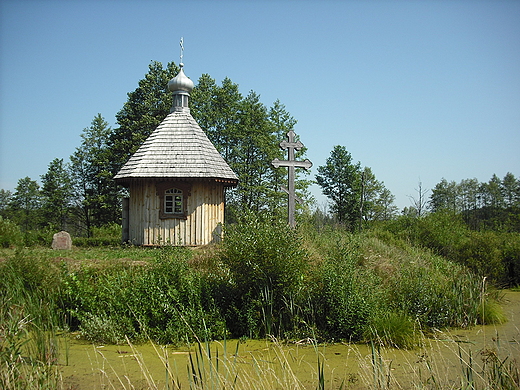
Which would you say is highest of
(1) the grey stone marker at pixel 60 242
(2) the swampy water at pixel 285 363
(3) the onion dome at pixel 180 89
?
(3) the onion dome at pixel 180 89

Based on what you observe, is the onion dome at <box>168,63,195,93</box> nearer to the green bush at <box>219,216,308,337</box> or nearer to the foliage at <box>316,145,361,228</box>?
the green bush at <box>219,216,308,337</box>

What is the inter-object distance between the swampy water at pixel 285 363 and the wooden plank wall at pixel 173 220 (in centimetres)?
810

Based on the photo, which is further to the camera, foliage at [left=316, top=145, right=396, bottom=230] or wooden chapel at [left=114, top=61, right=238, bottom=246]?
foliage at [left=316, top=145, right=396, bottom=230]

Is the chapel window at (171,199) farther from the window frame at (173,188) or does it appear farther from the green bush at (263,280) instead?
the green bush at (263,280)

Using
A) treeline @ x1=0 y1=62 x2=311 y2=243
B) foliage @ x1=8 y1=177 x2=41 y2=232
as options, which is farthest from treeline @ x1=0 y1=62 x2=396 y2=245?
foliage @ x1=8 y1=177 x2=41 y2=232

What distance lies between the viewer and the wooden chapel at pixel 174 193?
16.1 m

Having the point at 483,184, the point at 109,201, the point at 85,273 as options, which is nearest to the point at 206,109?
the point at 109,201

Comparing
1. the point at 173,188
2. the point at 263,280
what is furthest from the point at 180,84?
the point at 263,280

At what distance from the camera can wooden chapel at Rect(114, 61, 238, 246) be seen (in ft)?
52.7

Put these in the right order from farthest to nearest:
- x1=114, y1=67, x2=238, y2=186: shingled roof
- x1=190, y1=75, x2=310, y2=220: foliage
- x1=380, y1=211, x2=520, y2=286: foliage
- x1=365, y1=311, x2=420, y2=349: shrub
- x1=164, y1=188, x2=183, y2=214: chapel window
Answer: x1=190, y1=75, x2=310, y2=220: foliage < x1=164, y1=188, x2=183, y2=214: chapel window < x1=114, y1=67, x2=238, y2=186: shingled roof < x1=380, y1=211, x2=520, y2=286: foliage < x1=365, y1=311, x2=420, y2=349: shrub

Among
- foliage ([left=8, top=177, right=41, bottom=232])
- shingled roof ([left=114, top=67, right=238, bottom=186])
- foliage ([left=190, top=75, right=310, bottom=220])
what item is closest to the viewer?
shingled roof ([left=114, top=67, right=238, bottom=186])

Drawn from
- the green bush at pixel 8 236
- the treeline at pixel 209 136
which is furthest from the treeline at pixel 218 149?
the green bush at pixel 8 236

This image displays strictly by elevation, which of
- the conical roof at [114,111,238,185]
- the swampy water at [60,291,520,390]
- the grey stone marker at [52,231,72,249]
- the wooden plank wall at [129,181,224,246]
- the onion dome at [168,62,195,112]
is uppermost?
the onion dome at [168,62,195,112]

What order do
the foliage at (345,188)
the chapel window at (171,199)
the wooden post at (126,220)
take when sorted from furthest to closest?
1. the foliage at (345,188)
2. the wooden post at (126,220)
3. the chapel window at (171,199)
